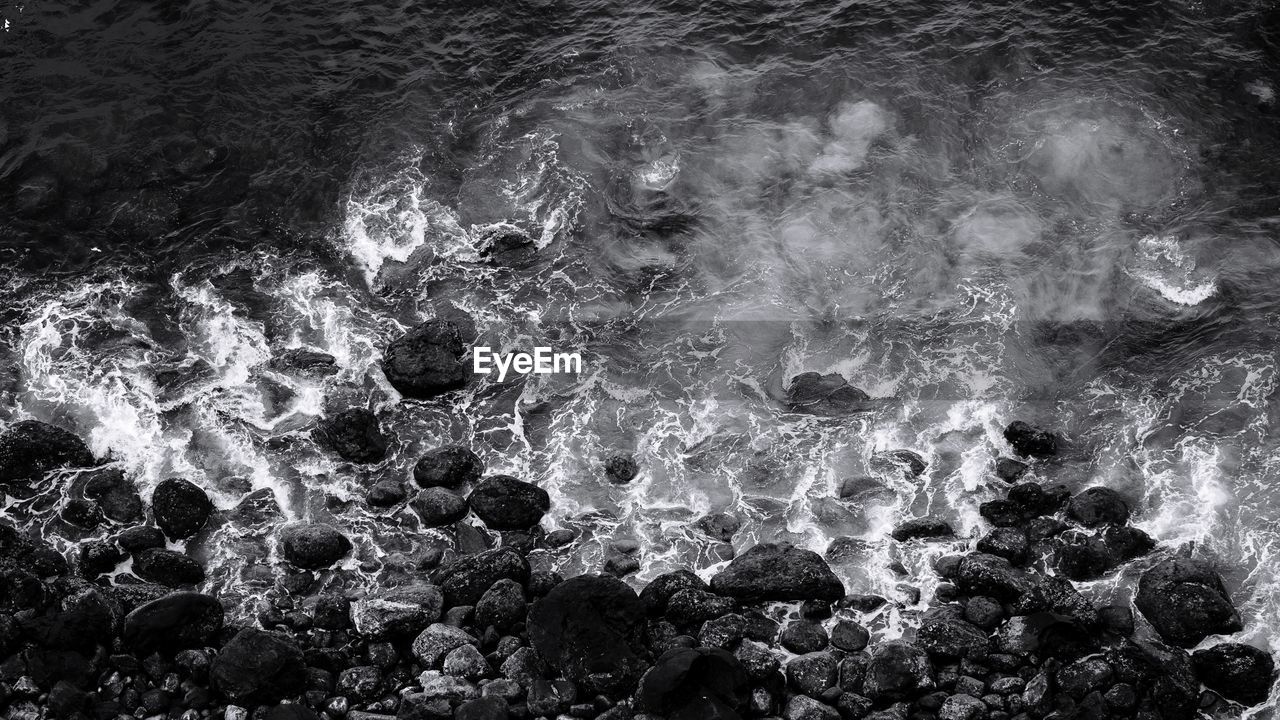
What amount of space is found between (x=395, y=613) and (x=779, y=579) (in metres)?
11.3

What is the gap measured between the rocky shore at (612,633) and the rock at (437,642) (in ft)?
0.20

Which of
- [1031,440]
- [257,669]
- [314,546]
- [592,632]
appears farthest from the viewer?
[1031,440]

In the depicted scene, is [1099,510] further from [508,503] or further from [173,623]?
[173,623]

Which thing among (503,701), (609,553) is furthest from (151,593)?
(609,553)

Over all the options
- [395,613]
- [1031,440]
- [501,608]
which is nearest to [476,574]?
[501,608]

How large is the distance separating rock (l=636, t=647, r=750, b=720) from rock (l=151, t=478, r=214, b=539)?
1575 centimetres

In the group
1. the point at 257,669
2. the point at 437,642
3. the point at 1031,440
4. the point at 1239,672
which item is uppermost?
the point at 257,669

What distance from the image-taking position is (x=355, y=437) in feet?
109

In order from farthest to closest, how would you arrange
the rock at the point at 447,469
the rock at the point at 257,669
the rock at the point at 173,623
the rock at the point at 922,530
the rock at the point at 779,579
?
the rock at the point at 447,469 → the rock at the point at 922,530 → the rock at the point at 779,579 → the rock at the point at 173,623 → the rock at the point at 257,669

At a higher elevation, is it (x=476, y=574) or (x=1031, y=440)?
(x=476, y=574)

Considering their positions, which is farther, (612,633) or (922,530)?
(922,530)

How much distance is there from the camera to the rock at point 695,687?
25.1 metres

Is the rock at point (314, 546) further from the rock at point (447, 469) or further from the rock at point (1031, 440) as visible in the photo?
the rock at point (1031, 440)

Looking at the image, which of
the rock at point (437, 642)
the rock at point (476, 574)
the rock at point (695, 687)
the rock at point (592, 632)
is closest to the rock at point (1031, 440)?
the rock at point (695, 687)
